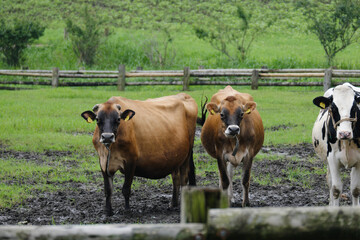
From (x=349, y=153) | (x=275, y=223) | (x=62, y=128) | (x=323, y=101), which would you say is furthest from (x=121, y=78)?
(x=275, y=223)

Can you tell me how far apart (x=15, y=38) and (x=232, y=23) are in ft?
47.8

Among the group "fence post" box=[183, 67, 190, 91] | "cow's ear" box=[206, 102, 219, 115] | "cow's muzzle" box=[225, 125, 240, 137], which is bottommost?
"cow's muzzle" box=[225, 125, 240, 137]

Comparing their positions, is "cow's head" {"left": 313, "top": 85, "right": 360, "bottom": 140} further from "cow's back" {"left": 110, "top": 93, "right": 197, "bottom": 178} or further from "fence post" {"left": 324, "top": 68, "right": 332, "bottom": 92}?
"fence post" {"left": 324, "top": 68, "right": 332, "bottom": 92}

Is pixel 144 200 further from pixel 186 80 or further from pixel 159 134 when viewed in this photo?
pixel 186 80

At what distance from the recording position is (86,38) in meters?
29.5

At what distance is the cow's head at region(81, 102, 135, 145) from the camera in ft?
22.6

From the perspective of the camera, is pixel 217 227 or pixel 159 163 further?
pixel 159 163

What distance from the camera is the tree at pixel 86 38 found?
29.2m

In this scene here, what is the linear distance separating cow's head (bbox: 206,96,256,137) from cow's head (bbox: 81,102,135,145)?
1181 millimetres

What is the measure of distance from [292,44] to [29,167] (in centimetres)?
2580

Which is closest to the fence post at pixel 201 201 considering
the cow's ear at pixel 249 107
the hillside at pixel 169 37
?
Answer: the cow's ear at pixel 249 107

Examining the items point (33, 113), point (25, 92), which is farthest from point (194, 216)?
point (25, 92)

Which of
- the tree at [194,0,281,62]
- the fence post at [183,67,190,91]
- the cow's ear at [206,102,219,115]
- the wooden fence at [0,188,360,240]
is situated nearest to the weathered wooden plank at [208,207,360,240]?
the wooden fence at [0,188,360,240]

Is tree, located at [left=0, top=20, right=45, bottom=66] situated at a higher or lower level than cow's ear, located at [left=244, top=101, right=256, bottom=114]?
higher
